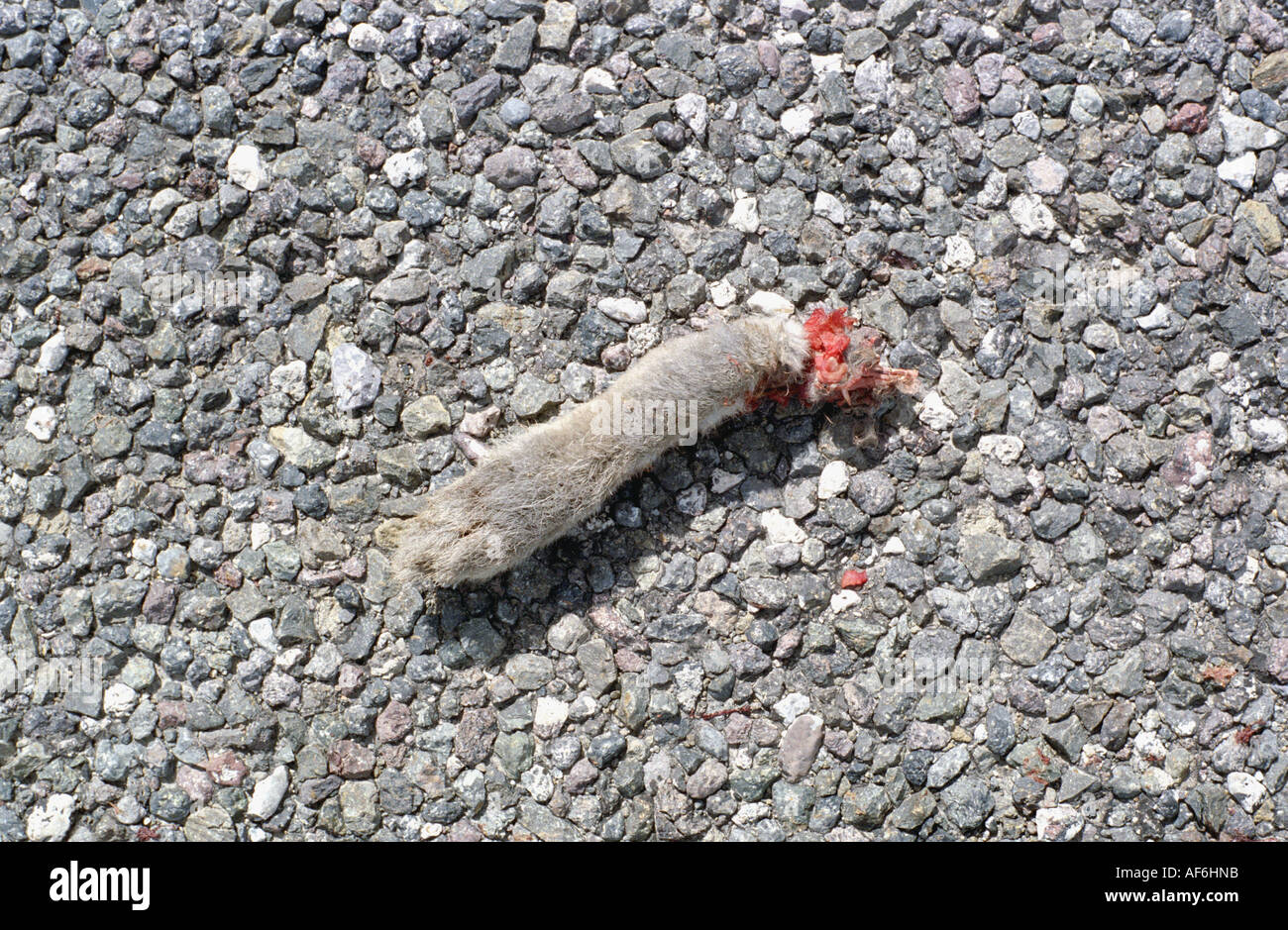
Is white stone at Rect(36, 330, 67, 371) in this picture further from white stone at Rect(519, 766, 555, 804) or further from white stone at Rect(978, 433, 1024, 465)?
white stone at Rect(978, 433, 1024, 465)

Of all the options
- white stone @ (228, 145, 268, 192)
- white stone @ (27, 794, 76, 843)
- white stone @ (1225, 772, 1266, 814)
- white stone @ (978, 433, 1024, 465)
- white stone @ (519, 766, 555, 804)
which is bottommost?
white stone @ (27, 794, 76, 843)

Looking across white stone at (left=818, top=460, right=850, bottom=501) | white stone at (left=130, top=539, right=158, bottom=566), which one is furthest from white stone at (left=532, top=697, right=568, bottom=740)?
white stone at (left=130, top=539, right=158, bottom=566)

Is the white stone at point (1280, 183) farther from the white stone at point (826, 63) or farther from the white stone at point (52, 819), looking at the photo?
the white stone at point (52, 819)

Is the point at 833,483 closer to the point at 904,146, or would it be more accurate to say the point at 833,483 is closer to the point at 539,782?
the point at 904,146

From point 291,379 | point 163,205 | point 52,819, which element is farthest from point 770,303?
point 52,819

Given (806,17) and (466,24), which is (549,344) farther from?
(806,17)

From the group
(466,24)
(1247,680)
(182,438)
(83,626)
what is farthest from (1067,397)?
(83,626)

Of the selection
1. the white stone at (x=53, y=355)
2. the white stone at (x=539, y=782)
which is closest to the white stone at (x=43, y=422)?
the white stone at (x=53, y=355)
